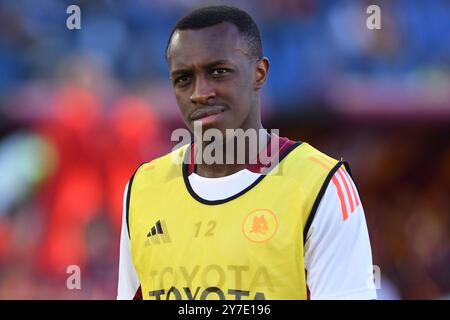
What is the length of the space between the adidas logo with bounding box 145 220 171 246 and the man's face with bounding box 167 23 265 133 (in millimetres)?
347

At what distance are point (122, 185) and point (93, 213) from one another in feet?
1.05

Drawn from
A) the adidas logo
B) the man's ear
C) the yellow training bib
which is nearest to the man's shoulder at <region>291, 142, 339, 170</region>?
the yellow training bib

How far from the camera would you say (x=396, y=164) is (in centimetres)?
583

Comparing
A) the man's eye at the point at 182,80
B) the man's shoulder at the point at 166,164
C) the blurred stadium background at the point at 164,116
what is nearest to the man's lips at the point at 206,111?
the man's eye at the point at 182,80

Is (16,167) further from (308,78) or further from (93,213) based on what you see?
(308,78)

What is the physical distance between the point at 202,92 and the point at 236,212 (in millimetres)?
396

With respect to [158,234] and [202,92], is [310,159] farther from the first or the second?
[158,234]

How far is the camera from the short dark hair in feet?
7.75

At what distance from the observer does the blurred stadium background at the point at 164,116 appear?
223 inches

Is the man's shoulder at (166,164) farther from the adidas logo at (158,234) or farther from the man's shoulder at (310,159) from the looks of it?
the man's shoulder at (310,159)

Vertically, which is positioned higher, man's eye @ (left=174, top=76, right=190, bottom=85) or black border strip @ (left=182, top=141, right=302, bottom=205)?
man's eye @ (left=174, top=76, right=190, bottom=85)

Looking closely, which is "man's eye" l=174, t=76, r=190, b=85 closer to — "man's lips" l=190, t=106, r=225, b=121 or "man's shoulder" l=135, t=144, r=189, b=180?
"man's lips" l=190, t=106, r=225, b=121
